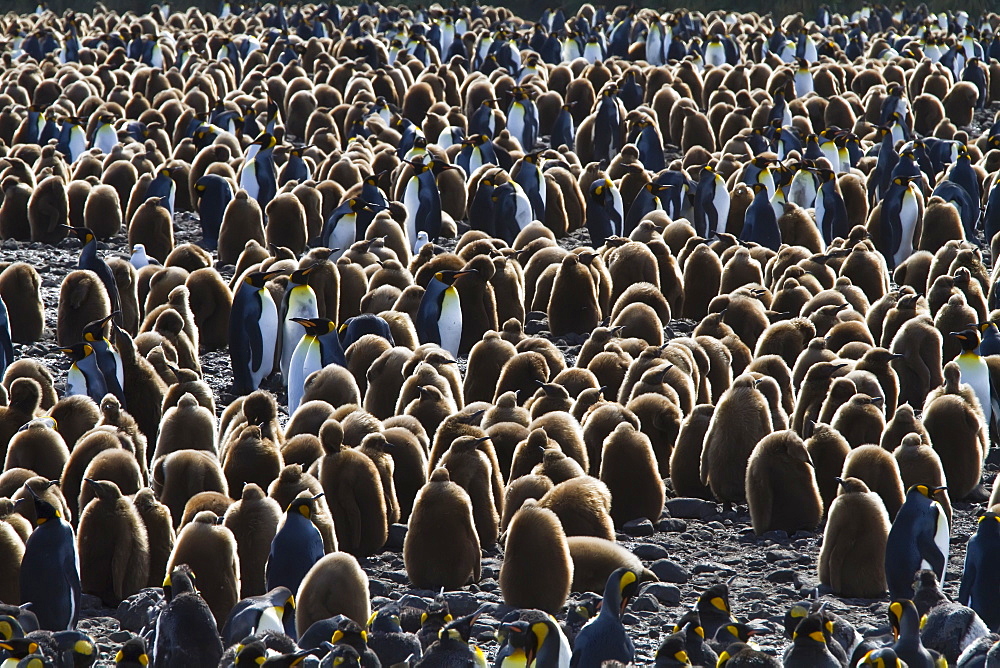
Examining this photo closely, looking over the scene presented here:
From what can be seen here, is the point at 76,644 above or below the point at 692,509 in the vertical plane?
above

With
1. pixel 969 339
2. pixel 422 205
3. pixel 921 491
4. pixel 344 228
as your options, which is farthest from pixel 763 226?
pixel 921 491

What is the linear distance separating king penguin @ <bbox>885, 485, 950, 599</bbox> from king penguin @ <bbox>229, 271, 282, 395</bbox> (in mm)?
4822

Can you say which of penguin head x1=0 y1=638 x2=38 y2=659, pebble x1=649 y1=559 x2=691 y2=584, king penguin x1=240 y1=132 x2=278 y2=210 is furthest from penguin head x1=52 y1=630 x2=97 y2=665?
king penguin x1=240 y1=132 x2=278 y2=210

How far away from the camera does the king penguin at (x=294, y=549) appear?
527cm

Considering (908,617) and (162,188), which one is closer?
(908,617)

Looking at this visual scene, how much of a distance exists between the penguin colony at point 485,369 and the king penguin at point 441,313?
0.02 m

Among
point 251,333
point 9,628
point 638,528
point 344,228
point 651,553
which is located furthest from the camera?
point 344,228

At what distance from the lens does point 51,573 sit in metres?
5.14

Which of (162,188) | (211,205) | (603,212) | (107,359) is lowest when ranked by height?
(107,359)

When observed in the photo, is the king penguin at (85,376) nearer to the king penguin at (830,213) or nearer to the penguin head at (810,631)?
the penguin head at (810,631)

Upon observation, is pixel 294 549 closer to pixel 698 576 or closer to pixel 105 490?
pixel 105 490

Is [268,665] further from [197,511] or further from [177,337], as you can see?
[177,337]

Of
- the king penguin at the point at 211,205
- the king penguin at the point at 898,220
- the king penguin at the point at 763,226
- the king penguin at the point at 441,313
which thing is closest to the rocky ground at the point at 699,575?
the king penguin at the point at 441,313

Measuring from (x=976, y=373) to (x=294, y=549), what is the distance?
4.56 m
